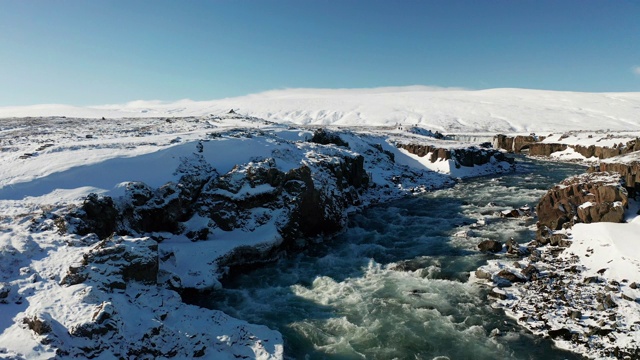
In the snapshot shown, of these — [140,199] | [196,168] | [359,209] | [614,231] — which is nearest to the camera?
[614,231]

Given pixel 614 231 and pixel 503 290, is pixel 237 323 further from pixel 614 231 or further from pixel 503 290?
pixel 614 231

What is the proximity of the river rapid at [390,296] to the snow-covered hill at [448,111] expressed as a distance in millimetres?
92648

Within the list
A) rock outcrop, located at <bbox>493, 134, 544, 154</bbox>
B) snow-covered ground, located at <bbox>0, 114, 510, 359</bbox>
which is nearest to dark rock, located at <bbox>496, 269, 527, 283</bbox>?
snow-covered ground, located at <bbox>0, 114, 510, 359</bbox>

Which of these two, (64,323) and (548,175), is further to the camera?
(548,175)

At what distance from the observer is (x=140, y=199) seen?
20297 mm

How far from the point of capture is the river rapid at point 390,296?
500 inches

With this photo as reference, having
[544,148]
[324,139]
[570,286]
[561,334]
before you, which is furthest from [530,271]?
[544,148]

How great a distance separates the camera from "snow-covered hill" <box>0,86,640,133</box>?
11688 centimetres

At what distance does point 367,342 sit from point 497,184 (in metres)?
31.2

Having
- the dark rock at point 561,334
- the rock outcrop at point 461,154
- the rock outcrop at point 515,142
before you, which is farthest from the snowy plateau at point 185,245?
the rock outcrop at point 515,142

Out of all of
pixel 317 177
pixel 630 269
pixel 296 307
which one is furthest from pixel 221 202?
pixel 630 269

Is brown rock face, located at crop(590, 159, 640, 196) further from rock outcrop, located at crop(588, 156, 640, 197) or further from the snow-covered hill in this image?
the snow-covered hill

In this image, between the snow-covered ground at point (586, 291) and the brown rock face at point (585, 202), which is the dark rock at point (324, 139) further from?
the snow-covered ground at point (586, 291)

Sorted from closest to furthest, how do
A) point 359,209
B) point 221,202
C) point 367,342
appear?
point 367,342 < point 221,202 < point 359,209
